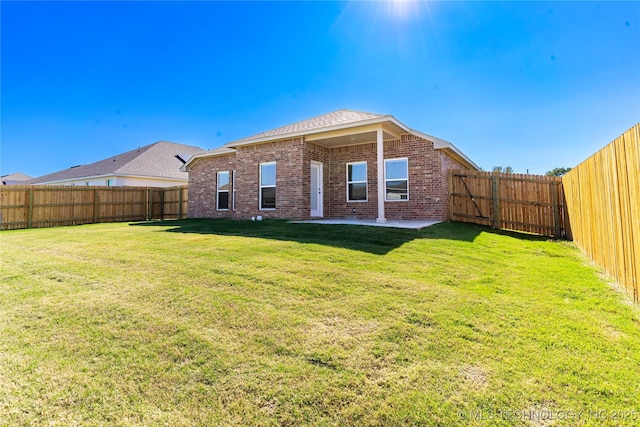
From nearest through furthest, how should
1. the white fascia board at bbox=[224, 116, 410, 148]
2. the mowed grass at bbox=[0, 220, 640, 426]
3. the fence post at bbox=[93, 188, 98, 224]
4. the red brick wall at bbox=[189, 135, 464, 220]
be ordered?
the mowed grass at bbox=[0, 220, 640, 426]
the white fascia board at bbox=[224, 116, 410, 148]
the red brick wall at bbox=[189, 135, 464, 220]
the fence post at bbox=[93, 188, 98, 224]

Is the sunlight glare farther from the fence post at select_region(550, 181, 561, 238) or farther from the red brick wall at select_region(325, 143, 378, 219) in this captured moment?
the fence post at select_region(550, 181, 561, 238)

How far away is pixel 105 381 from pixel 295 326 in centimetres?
159

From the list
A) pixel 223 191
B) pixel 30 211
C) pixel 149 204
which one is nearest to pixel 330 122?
pixel 223 191

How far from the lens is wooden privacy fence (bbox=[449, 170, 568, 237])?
972 centimetres

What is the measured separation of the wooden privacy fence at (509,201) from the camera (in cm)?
972

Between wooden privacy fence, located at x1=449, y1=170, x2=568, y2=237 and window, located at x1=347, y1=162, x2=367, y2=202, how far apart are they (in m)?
3.32

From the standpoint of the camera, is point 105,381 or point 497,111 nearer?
point 105,381

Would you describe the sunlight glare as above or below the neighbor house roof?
above

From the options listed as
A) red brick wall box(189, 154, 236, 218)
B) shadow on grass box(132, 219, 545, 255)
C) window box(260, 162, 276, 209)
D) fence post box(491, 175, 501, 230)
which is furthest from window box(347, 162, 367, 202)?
red brick wall box(189, 154, 236, 218)

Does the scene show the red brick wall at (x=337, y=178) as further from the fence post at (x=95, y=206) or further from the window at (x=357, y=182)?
the fence post at (x=95, y=206)

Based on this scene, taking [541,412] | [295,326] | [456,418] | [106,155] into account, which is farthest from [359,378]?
[106,155]

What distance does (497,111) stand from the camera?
15508 millimetres

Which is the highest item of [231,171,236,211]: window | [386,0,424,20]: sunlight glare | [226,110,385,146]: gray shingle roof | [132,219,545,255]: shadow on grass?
[386,0,424,20]: sunlight glare

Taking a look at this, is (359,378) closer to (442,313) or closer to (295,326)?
(295,326)
